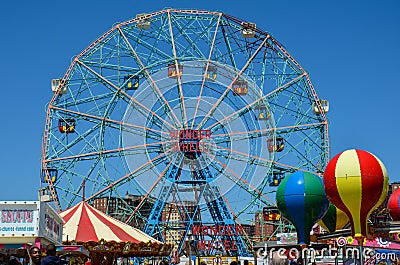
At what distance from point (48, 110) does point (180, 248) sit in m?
9.86

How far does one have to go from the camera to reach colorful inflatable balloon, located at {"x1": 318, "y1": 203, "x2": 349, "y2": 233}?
28031 millimetres

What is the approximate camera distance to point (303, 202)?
23391 mm

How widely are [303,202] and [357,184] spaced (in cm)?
293

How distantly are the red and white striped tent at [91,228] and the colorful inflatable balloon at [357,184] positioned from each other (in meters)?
6.24

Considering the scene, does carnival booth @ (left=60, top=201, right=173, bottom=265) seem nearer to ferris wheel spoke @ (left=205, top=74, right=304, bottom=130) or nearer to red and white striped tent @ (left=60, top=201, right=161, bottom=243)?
red and white striped tent @ (left=60, top=201, right=161, bottom=243)

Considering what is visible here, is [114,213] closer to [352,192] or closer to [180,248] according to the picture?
[180,248]

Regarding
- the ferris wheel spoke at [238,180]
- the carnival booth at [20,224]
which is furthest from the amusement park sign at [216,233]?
the carnival booth at [20,224]

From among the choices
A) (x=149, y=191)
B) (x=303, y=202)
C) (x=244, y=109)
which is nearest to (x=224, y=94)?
(x=244, y=109)

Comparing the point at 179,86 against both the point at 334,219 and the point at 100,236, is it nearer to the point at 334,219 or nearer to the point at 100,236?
the point at 334,219

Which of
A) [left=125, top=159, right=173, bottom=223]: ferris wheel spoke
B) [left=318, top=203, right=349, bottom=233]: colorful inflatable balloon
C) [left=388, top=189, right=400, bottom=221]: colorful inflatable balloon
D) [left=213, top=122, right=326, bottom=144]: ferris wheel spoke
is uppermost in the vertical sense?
[left=213, top=122, right=326, bottom=144]: ferris wheel spoke

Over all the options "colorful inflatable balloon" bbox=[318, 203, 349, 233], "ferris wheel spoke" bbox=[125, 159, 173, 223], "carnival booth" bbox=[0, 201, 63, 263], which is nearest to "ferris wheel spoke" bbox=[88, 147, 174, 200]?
"ferris wheel spoke" bbox=[125, 159, 173, 223]

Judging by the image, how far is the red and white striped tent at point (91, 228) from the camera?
21.7 metres

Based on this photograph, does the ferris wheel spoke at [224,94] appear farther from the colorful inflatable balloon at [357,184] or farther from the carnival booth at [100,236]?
the colorful inflatable balloon at [357,184]

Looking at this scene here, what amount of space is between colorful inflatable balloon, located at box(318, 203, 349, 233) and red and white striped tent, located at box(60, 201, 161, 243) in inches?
298
